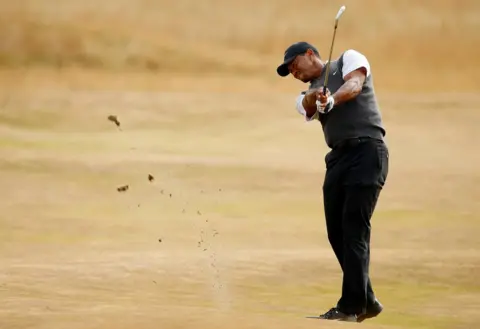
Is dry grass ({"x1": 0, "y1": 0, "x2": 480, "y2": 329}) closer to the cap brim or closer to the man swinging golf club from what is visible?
the man swinging golf club

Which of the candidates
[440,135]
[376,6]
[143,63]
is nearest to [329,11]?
[376,6]

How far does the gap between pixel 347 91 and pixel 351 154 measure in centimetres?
41

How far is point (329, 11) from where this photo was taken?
4059 cm

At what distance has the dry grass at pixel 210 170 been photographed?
962 centimetres

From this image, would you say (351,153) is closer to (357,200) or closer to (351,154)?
(351,154)

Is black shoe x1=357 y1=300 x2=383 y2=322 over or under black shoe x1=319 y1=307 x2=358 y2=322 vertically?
over

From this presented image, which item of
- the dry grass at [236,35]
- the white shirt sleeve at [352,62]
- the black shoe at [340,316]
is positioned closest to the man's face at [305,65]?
the white shirt sleeve at [352,62]

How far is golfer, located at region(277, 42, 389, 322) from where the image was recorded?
22.8 ft

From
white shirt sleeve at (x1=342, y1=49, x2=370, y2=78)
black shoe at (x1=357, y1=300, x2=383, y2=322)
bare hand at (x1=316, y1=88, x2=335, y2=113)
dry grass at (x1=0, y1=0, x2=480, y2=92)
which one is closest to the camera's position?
bare hand at (x1=316, y1=88, x2=335, y2=113)

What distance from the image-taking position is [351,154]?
699 cm

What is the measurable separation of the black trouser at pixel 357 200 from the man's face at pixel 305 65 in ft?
1.44

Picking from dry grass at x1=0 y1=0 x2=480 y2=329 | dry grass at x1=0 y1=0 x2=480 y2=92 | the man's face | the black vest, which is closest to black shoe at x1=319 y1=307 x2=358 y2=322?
dry grass at x1=0 y1=0 x2=480 y2=329

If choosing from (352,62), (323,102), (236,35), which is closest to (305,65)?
(352,62)

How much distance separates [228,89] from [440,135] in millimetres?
8658
